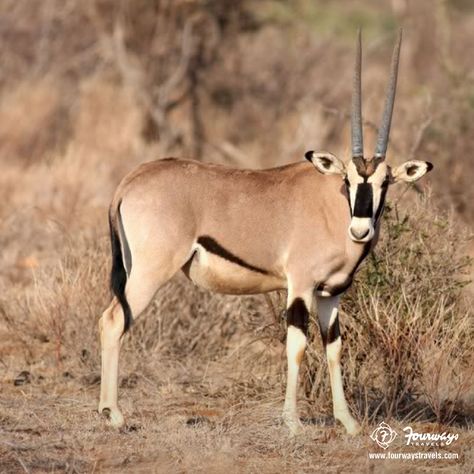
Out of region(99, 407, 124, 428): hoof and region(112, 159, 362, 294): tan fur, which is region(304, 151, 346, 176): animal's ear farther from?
region(99, 407, 124, 428): hoof

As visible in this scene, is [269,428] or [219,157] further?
[219,157]

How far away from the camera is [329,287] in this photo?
294 inches

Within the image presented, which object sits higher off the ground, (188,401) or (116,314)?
(116,314)

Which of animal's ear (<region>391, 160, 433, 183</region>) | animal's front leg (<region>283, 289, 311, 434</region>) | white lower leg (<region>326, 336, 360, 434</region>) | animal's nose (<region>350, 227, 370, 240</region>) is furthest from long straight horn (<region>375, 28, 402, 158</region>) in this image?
white lower leg (<region>326, 336, 360, 434</region>)

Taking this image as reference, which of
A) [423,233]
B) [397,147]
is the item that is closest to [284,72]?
[397,147]

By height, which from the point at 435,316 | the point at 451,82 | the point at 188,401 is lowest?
the point at 188,401

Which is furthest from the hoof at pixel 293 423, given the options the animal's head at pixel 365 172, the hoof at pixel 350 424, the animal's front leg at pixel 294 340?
the animal's head at pixel 365 172

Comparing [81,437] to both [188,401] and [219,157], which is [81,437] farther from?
[219,157]

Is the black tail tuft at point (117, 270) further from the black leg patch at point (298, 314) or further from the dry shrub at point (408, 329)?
the dry shrub at point (408, 329)

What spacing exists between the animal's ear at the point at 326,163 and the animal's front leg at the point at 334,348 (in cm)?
84

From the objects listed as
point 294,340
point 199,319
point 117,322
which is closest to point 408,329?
point 294,340

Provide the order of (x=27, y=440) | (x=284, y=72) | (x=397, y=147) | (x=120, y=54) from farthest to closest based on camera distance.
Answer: (x=284, y=72) < (x=120, y=54) < (x=397, y=147) < (x=27, y=440)

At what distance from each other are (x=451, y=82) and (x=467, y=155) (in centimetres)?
143

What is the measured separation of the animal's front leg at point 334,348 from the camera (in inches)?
296
